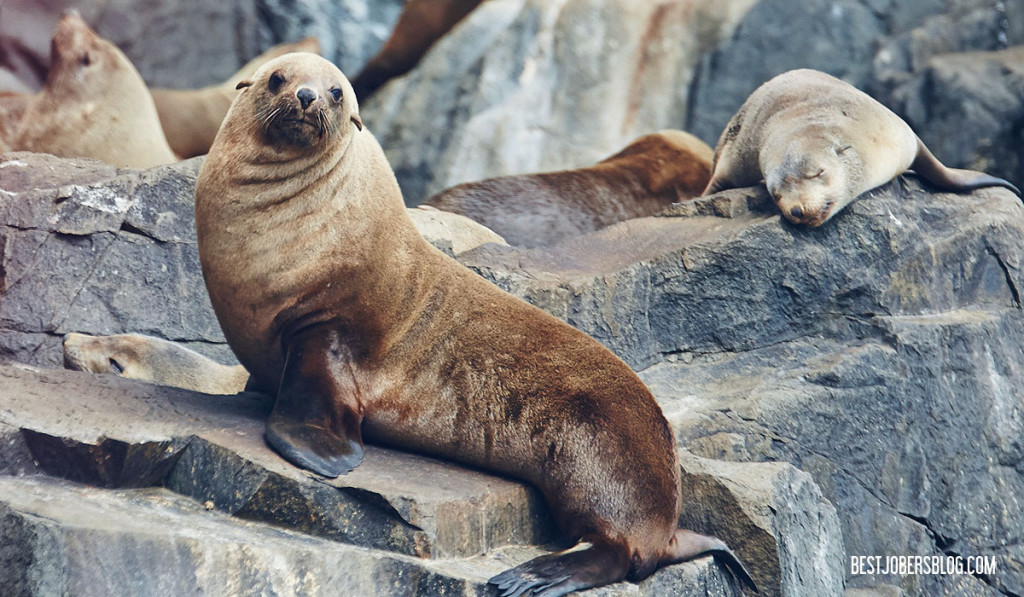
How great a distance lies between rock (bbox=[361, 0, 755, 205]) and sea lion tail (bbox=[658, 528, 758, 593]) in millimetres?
8150

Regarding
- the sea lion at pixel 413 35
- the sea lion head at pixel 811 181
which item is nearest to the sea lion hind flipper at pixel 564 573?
the sea lion head at pixel 811 181

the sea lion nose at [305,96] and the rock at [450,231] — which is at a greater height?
the sea lion nose at [305,96]

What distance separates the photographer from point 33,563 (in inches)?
118

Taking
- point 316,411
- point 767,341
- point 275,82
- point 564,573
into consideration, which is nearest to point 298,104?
point 275,82

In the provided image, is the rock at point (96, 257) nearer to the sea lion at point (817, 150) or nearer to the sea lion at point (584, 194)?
the sea lion at point (584, 194)

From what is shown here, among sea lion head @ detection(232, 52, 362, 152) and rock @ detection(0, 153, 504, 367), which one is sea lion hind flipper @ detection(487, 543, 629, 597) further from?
rock @ detection(0, 153, 504, 367)

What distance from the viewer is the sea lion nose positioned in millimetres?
4230

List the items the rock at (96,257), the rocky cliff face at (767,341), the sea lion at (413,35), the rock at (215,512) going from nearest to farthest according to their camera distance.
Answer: the rock at (215,512) → the rocky cliff face at (767,341) → the rock at (96,257) → the sea lion at (413,35)

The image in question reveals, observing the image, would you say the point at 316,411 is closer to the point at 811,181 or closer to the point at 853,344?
the point at 853,344

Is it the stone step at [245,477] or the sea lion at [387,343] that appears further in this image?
the sea lion at [387,343]

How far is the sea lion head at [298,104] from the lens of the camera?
431 centimetres

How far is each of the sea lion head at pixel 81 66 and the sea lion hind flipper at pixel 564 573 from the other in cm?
573

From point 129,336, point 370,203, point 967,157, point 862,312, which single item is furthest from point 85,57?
point 967,157

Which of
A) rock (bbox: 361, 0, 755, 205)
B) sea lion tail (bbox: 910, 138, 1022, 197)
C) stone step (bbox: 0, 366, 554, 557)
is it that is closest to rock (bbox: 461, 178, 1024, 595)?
sea lion tail (bbox: 910, 138, 1022, 197)
